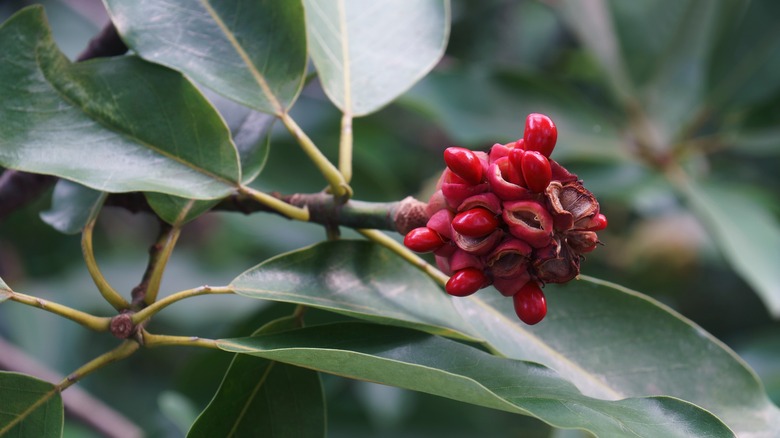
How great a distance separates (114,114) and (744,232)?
1.14 meters

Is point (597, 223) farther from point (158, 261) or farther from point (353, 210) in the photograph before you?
point (158, 261)

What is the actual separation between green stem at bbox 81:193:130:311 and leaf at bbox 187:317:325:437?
4.7 inches

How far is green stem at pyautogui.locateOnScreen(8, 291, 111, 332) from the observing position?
2.19 feet

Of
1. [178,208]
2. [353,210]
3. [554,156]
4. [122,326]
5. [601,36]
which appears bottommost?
[122,326]

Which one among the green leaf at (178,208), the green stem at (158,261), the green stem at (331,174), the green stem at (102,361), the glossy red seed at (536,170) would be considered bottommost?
the green stem at (102,361)

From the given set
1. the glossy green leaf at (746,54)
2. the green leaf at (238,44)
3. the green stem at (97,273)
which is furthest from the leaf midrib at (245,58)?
the glossy green leaf at (746,54)

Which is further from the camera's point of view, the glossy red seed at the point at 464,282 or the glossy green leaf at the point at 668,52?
the glossy green leaf at the point at 668,52

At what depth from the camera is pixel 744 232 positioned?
144cm

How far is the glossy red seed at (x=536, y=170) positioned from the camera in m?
0.60

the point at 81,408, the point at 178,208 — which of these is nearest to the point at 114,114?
the point at 178,208

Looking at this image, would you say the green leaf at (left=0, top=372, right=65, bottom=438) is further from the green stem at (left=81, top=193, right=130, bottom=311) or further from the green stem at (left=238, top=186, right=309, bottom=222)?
the green stem at (left=238, top=186, right=309, bottom=222)

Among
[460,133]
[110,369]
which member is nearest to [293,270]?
[460,133]

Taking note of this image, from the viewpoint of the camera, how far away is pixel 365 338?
0.72m

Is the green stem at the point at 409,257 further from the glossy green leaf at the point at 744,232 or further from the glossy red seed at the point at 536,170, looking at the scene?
the glossy green leaf at the point at 744,232
